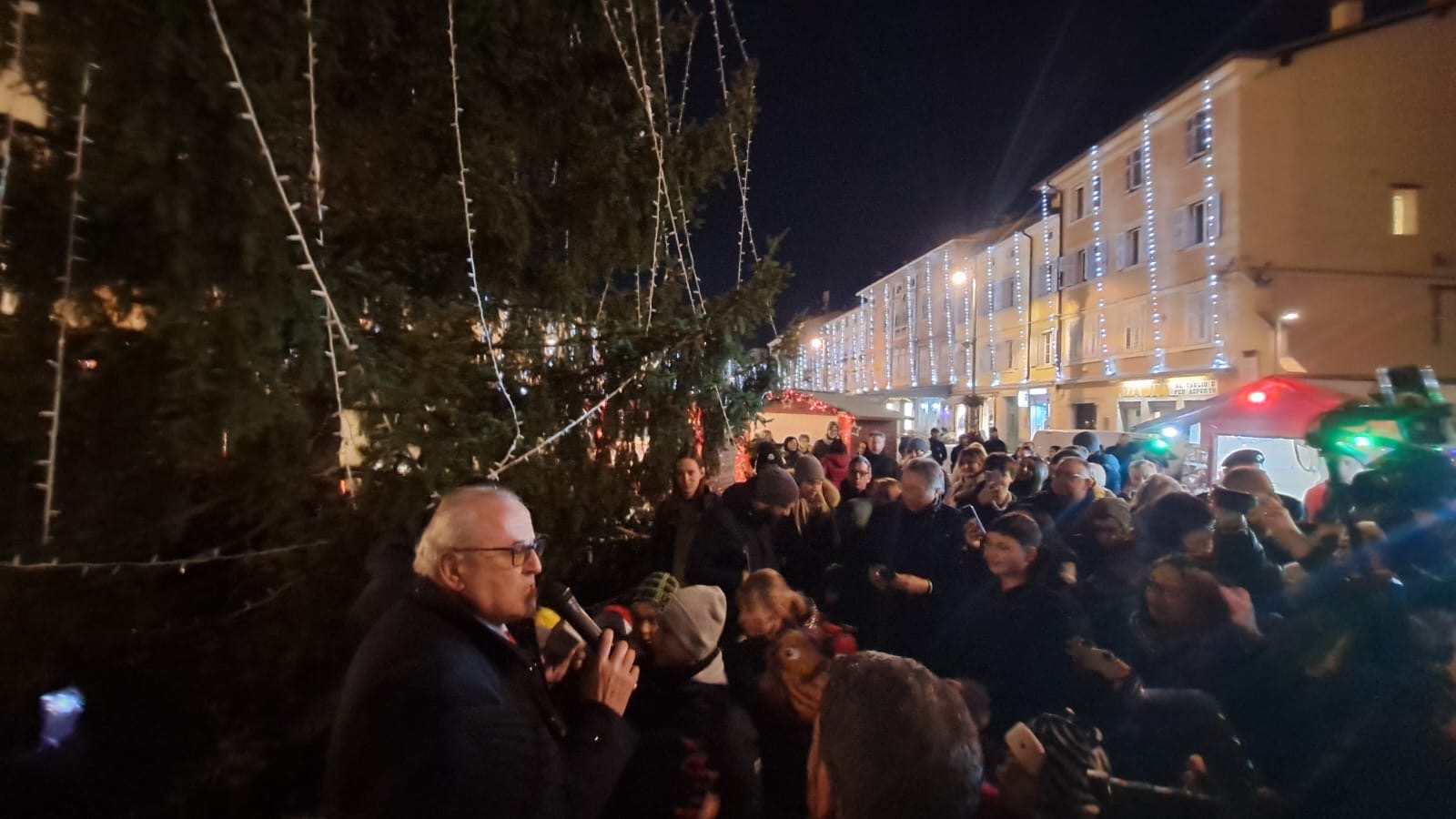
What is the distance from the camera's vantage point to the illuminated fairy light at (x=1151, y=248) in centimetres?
2397

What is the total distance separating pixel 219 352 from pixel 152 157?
0.63 m

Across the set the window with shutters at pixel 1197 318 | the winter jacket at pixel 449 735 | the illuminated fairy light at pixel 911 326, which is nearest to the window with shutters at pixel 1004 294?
the illuminated fairy light at pixel 911 326

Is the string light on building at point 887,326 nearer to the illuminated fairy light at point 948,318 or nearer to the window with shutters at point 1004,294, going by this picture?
the illuminated fairy light at point 948,318

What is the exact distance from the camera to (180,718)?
361cm

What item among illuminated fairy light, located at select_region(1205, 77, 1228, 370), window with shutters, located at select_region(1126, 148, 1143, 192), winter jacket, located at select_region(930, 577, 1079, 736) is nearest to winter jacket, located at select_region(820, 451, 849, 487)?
winter jacket, located at select_region(930, 577, 1079, 736)

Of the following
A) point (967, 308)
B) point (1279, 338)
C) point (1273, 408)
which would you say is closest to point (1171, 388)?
point (1279, 338)

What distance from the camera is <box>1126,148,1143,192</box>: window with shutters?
24.8 metres

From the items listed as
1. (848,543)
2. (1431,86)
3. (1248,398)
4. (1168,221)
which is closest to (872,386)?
(1168,221)

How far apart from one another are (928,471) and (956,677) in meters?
1.80

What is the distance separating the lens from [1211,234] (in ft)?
69.8

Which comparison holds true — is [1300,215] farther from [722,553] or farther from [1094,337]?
[722,553]

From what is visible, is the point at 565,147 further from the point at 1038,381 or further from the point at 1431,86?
the point at 1038,381

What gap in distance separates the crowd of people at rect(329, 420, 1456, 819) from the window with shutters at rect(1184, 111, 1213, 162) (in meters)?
19.9

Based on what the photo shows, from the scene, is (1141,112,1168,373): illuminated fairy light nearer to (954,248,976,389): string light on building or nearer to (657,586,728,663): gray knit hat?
(954,248,976,389): string light on building
